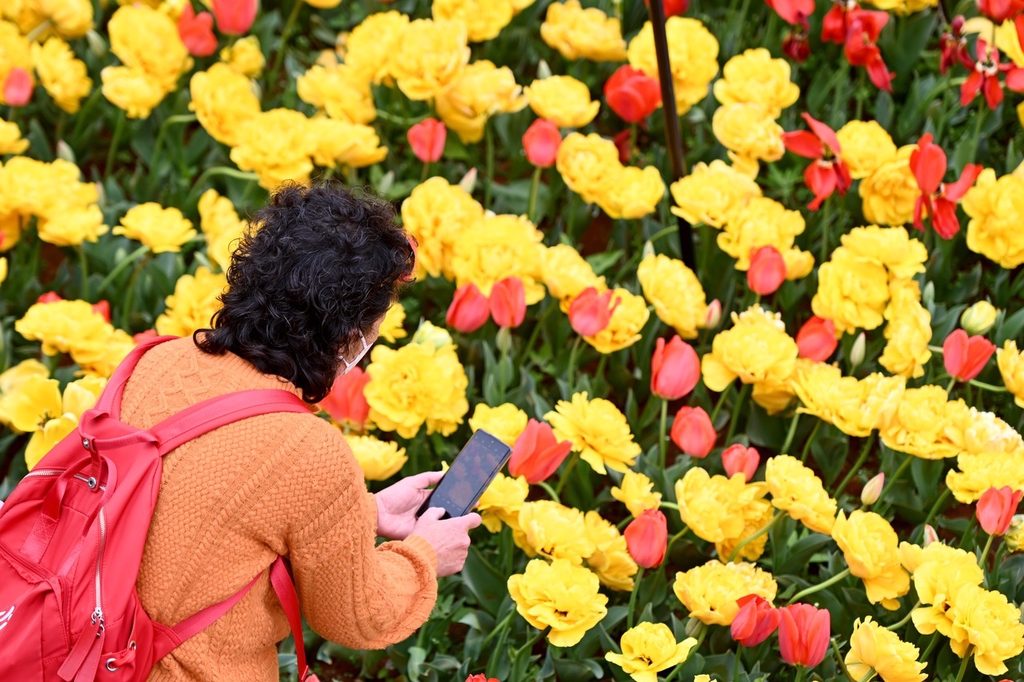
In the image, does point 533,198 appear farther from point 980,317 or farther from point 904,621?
point 904,621

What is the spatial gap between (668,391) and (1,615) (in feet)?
3.99

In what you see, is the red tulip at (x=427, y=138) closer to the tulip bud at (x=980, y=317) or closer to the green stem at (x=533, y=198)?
the green stem at (x=533, y=198)

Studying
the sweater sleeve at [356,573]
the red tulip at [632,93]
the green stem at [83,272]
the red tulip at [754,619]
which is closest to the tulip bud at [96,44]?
the green stem at [83,272]

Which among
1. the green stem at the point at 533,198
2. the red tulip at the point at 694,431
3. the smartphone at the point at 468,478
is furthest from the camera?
the green stem at the point at 533,198

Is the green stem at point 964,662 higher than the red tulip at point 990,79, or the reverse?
the red tulip at point 990,79

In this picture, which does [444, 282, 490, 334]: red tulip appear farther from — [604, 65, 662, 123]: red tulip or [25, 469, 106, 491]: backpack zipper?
[25, 469, 106, 491]: backpack zipper

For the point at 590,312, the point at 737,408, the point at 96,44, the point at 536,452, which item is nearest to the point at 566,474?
the point at 536,452

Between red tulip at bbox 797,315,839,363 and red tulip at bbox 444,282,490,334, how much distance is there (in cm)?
64

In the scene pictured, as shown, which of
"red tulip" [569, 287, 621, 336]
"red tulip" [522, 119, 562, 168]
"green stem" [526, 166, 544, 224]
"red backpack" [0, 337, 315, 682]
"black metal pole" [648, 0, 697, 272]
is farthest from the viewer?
"green stem" [526, 166, 544, 224]

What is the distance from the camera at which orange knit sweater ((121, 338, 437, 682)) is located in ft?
4.60

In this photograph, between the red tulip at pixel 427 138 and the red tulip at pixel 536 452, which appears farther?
the red tulip at pixel 427 138

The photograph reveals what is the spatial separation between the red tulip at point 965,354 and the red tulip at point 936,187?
33cm

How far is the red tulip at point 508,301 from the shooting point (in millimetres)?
2203

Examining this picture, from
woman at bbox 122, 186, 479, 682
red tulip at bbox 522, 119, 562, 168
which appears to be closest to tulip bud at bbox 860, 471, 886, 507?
woman at bbox 122, 186, 479, 682
